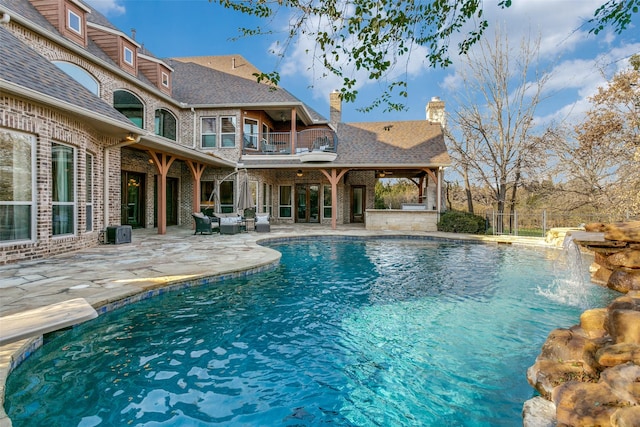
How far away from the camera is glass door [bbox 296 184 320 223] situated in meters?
18.3

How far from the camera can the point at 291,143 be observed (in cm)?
1622

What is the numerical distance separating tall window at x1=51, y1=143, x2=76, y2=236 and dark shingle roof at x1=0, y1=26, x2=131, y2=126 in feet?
3.32

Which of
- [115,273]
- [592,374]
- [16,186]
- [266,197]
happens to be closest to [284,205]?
[266,197]

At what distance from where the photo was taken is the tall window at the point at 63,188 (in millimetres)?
6715

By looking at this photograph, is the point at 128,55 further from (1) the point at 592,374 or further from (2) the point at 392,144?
(1) the point at 592,374

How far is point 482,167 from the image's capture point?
17500mm

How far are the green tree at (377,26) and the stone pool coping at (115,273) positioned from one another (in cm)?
328

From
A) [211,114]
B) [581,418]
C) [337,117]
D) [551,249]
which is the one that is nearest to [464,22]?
[581,418]

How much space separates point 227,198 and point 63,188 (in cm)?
907

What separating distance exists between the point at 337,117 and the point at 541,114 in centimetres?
1046

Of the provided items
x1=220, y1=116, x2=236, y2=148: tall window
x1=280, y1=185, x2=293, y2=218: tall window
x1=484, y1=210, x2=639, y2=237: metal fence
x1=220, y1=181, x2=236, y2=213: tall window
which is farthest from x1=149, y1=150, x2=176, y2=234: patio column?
x1=484, y1=210, x2=639, y2=237: metal fence

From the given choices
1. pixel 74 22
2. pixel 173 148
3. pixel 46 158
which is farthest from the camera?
pixel 74 22

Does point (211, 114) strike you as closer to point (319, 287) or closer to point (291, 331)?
point (319, 287)

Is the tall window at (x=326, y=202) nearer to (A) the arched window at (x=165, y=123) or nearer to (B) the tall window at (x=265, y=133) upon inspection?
(B) the tall window at (x=265, y=133)
